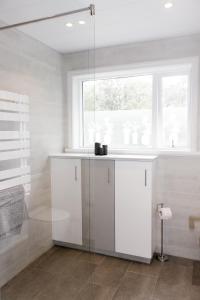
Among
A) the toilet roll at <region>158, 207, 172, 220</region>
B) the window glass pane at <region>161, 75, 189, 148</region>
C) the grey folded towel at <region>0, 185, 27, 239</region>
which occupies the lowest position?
the toilet roll at <region>158, 207, 172, 220</region>

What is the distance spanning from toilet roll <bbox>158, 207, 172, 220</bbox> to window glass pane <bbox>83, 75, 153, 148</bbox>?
764 millimetres

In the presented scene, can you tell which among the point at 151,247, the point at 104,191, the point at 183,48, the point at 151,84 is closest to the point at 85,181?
the point at 104,191

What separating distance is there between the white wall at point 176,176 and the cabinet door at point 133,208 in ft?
1.01

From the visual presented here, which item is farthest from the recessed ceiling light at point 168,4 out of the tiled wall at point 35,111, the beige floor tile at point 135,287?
the beige floor tile at point 135,287

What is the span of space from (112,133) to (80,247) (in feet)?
4.58

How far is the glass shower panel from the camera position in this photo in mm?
1893

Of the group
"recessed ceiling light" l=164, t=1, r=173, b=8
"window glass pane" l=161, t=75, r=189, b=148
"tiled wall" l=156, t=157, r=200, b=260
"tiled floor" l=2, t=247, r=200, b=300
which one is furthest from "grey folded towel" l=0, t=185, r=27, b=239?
"recessed ceiling light" l=164, t=1, r=173, b=8

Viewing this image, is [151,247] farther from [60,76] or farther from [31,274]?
[60,76]

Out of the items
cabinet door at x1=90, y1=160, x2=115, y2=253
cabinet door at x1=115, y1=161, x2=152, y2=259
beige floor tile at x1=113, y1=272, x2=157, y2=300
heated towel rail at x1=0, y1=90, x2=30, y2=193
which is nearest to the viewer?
heated towel rail at x1=0, y1=90, x2=30, y2=193

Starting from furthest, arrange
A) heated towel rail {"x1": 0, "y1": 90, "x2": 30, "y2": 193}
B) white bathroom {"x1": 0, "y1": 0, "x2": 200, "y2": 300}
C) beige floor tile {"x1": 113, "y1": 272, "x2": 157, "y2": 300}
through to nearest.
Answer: beige floor tile {"x1": 113, "y1": 272, "x2": 157, "y2": 300} < white bathroom {"x1": 0, "y1": 0, "x2": 200, "y2": 300} < heated towel rail {"x1": 0, "y1": 90, "x2": 30, "y2": 193}

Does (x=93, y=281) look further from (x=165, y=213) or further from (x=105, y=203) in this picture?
(x=165, y=213)

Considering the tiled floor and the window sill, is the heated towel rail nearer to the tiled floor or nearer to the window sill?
the tiled floor

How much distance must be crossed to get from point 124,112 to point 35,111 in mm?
1272

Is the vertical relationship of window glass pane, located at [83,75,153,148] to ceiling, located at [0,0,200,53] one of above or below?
below
